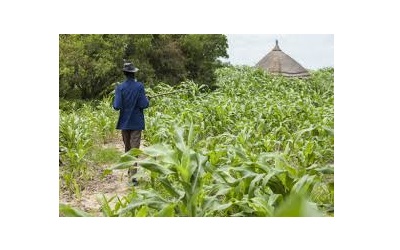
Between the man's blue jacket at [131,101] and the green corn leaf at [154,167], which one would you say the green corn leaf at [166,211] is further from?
the man's blue jacket at [131,101]

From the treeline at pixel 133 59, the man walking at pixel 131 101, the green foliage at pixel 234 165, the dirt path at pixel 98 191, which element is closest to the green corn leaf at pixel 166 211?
the green foliage at pixel 234 165

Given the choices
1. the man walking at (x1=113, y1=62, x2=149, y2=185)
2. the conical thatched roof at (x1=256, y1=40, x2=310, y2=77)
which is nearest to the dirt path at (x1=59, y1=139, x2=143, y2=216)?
the man walking at (x1=113, y1=62, x2=149, y2=185)

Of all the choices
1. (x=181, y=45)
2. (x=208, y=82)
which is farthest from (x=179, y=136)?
(x=208, y=82)

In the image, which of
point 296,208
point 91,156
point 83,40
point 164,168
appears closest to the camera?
point 296,208

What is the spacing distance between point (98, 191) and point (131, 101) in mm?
708

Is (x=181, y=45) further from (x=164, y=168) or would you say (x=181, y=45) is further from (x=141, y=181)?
(x=164, y=168)

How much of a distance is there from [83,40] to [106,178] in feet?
11.0

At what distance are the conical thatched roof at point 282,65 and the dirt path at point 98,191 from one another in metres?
7.74

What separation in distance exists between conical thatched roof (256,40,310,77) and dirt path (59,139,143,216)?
305 inches

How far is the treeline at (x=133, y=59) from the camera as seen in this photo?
265 inches

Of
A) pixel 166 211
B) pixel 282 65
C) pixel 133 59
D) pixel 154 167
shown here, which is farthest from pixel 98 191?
pixel 282 65

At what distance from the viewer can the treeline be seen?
673cm

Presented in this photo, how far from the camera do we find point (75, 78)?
6891mm

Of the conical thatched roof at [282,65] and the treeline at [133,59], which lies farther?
the conical thatched roof at [282,65]
